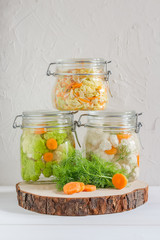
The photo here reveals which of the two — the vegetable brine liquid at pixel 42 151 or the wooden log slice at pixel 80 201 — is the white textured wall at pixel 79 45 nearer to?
the vegetable brine liquid at pixel 42 151

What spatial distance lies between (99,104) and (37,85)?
40 cm

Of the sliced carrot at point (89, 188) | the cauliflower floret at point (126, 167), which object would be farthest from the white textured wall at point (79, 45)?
the sliced carrot at point (89, 188)

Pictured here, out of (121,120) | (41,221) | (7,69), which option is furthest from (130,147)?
(7,69)

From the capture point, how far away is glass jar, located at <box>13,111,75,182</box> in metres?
1.31

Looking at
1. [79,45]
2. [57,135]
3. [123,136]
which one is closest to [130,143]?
[123,136]

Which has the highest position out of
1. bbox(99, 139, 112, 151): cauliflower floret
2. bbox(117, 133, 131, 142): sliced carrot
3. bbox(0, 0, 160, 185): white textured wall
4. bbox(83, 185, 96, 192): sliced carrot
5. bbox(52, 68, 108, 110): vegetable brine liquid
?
bbox(0, 0, 160, 185): white textured wall

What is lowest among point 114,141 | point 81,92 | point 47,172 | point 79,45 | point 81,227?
point 81,227

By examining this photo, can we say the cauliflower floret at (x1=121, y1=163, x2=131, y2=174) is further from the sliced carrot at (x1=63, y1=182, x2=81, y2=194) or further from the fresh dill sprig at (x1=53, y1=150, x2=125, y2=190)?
the sliced carrot at (x1=63, y1=182, x2=81, y2=194)

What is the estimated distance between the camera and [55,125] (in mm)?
1347

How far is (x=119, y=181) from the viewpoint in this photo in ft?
4.08

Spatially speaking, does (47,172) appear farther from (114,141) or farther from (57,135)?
(114,141)

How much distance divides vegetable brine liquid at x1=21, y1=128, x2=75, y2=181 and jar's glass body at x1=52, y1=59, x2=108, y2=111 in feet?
0.34

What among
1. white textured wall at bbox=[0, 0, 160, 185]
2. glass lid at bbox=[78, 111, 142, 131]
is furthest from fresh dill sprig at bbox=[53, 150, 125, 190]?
white textured wall at bbox=[0, 0, 160, 185]

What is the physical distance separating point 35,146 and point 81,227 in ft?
1.12
